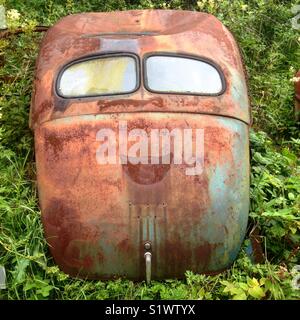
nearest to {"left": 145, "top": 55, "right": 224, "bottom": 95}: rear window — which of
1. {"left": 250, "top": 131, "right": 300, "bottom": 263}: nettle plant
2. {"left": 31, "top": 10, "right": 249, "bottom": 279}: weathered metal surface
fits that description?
{"left": 31, "top": 10, "right": 249, "bottom": 279}: weathered metal surface

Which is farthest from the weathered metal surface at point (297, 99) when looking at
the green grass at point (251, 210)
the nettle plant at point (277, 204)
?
the nettle plant at point (277, 204)

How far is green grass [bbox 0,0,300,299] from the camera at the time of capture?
12.2ft

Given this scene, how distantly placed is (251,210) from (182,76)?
118cm

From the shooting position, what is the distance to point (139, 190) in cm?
355

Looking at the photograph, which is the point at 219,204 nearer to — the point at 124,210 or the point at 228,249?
the point at 228,249

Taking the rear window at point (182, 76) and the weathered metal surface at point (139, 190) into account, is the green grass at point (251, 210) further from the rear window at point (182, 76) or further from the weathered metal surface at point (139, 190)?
the rear window at point (182, 76)

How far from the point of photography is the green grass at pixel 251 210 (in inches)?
146

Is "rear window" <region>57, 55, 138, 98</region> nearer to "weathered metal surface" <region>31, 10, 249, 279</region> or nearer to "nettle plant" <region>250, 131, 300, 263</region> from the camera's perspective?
"weathered metal surface" <region>31, 10, 249, 279</region>

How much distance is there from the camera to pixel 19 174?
177 inches

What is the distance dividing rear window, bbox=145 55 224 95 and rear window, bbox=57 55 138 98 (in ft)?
0.42

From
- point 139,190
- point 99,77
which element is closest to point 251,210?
point 139,190

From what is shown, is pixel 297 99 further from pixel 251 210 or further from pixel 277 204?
pixel 251 210

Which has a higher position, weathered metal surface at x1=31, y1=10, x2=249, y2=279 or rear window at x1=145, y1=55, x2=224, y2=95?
rear window at x1=145, y1=55, x2=224, y2=95
